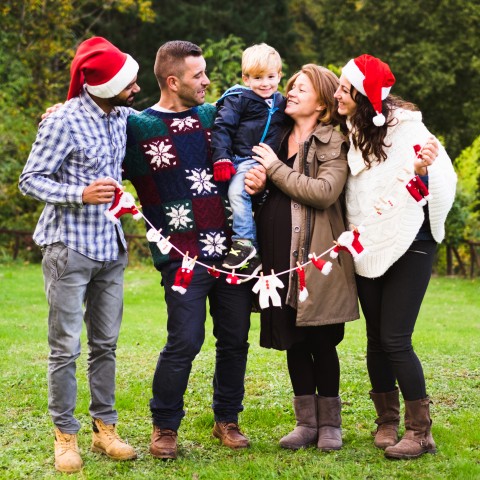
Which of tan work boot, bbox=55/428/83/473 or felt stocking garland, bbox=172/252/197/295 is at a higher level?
felt stocking garland, bbox=172/252/197/295

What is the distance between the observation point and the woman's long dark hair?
13.4ft

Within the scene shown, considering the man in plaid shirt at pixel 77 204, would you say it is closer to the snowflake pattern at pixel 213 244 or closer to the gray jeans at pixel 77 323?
the gray jeans at pixel 77 323

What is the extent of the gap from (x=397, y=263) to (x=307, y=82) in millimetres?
1071

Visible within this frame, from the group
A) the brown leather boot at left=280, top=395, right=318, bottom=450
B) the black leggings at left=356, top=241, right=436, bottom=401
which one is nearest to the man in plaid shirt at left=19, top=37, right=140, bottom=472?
the brown leather boot at left=280, top=395, right=318, bottom=450

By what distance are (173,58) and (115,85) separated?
14.6 inches

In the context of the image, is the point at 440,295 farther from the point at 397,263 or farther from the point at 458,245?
the point at 397,263

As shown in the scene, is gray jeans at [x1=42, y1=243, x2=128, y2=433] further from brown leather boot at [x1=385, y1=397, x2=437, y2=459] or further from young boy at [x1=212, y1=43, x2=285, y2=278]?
brown leather boot at [x1=385, y1=397, x2=437, y2=459]

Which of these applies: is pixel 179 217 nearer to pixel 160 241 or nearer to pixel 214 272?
pixel 160 241

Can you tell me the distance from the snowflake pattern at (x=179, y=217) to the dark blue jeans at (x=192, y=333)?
0.21 m

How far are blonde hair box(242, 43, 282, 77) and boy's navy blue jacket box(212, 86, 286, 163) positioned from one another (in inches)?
4.4

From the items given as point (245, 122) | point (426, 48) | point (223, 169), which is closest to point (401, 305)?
point (223, 169)

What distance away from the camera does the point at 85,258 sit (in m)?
4.03

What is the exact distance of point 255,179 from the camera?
4129 mm

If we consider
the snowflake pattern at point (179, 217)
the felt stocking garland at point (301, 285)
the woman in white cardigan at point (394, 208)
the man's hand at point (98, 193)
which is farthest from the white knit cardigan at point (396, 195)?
the man's hand at point (98, 193)
